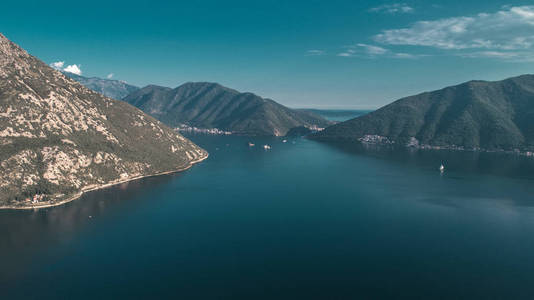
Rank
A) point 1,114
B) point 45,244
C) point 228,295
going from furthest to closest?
point 1,114 < point 45,244 < point 228,295

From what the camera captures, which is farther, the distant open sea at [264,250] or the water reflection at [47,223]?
the water reflection at [47,223]

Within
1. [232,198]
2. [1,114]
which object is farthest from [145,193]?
[1,114]

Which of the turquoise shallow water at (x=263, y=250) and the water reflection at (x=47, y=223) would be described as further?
the water reflection at (x=47, y=223)

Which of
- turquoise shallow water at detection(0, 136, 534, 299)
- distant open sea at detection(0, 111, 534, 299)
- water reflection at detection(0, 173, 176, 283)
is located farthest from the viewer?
water reflection at detection(0, 173, 176, 283)

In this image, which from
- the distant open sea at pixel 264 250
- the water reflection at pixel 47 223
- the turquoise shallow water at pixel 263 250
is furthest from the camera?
the water reflection at pixel 47 223

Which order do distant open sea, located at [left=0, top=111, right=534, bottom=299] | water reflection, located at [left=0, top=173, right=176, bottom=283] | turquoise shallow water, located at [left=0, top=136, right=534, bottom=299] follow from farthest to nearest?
water reflection, located at [left=0, top=173, right=176, bottom=283] → turquoise shallow water, located at [left=0, top=136, right=534, bottom=299] → distant open sea, located at [left=0, top=111, right=534, bottom=299]

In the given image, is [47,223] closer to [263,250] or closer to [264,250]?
[263,250]

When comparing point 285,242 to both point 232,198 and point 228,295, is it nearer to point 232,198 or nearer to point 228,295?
point 228,295

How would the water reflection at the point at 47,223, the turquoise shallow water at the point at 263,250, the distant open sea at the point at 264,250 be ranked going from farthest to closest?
the water reflection at the point at 47,223 → the turquoise shallow water at the point at 263,250 → the distant open sea at the point at 264,250

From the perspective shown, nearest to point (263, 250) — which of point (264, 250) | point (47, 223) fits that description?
point (264, 250)

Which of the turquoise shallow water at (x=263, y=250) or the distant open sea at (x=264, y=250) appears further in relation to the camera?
the turquoise shallow water at (x=263, y=250)

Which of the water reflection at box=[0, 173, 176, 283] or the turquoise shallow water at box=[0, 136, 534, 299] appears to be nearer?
the turquoise shallow water at box=[0, 136, 534, 299]
